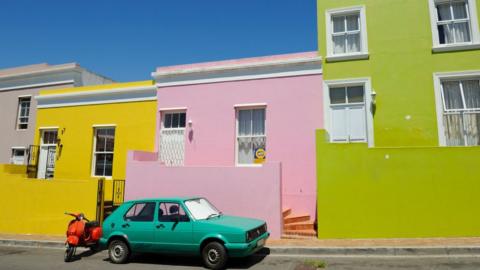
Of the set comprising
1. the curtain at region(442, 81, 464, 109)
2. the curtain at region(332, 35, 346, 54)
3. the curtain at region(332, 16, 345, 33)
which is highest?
the curtain at region(332, 16, 345, 33)

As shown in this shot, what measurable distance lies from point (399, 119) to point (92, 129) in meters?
12.3

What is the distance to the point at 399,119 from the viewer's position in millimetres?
11469

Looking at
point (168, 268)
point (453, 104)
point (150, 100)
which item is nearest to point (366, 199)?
point (453, 104)

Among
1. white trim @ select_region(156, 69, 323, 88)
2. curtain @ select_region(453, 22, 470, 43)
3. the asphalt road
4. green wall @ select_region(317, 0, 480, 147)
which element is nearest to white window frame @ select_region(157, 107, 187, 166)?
white trim @ select_region(156, 69, 323, 88)

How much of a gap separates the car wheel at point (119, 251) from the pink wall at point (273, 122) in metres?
5.11

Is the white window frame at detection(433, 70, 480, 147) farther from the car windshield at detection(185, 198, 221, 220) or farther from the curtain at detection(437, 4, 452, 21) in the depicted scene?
the car windshield at detection(185, 198, 221, 220)

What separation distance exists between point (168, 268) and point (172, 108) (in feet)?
24.1

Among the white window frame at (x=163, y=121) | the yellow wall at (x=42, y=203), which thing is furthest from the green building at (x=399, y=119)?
the yellow wall at (x=42, y=203)

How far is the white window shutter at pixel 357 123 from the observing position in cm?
1182

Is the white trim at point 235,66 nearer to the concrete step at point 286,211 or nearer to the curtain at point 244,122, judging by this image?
the curtain at point 244,122

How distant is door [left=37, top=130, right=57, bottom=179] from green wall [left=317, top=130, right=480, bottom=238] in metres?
12.6

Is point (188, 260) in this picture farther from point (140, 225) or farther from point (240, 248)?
point (240, 248)

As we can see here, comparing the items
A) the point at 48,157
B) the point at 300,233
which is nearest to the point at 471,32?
the point at 300,233

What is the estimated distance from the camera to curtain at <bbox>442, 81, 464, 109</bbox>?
11242 mm
